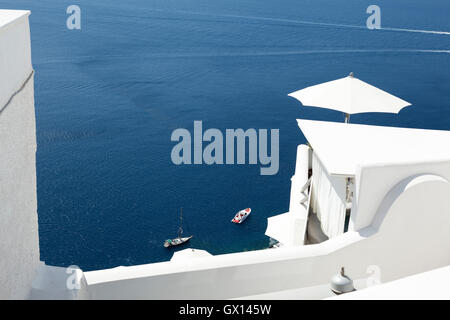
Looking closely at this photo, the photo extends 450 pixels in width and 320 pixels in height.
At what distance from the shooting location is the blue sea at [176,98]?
68.6 feet

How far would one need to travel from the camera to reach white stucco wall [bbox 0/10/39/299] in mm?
2404

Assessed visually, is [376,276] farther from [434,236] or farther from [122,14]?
[122,14]

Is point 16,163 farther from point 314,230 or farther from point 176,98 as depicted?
point 176,98

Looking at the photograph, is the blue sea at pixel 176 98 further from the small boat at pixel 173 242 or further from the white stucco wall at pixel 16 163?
the white stucco wall at pixel 16 163

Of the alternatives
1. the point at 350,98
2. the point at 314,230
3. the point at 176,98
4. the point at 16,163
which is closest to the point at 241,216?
the point at 176,98

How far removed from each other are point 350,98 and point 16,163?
7529mm

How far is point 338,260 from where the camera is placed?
13.1 feet

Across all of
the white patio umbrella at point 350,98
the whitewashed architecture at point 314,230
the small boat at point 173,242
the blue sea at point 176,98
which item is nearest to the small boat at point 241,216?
the blue sea at point 176,98

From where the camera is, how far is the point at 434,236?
171 inches

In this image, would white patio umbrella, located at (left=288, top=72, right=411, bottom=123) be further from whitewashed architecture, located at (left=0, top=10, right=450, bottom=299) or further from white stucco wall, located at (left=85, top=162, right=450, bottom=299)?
white stucco wall, located at (left=85, top=162, right=450, bottom=299)

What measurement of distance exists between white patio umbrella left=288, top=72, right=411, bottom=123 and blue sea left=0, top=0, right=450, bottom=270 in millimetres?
11390

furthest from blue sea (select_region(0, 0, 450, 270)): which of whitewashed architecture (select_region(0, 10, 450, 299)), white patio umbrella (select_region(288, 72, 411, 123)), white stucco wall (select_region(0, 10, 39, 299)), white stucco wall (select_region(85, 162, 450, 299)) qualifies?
white stucco wall (select_region(0, 10, 39, 299))

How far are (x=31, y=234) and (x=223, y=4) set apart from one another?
4857cm

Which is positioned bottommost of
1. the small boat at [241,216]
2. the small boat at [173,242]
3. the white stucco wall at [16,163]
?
the small boat at [173,242]
